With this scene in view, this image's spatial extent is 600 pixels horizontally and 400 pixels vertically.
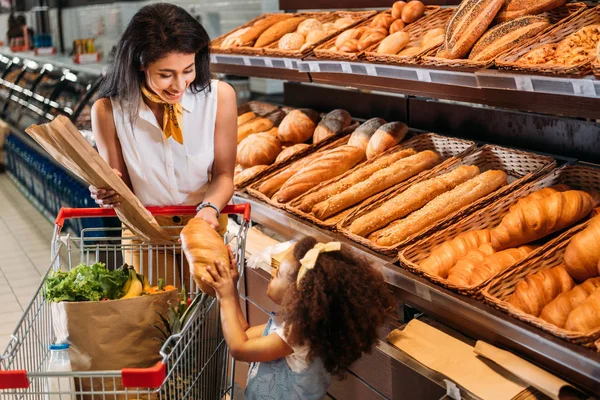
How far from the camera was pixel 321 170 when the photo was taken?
3242 mm

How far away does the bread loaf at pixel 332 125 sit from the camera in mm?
3719

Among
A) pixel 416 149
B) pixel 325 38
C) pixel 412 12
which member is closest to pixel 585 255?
pixel 416 149

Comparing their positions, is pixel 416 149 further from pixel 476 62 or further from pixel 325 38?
pixel 476 62

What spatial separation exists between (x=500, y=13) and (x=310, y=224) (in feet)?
3.51

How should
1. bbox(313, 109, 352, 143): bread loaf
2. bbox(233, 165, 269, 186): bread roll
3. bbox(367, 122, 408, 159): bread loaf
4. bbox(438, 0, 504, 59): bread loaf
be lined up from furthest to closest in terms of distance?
1. bbox(313, 109, 352, 143): bread loaf
2. bbox(233, 165, 269, 186): bread roll
3. bbox(367, 122, 408, 159): bread loaf
4. bbox(438, 0, 504, 59): bread loaf

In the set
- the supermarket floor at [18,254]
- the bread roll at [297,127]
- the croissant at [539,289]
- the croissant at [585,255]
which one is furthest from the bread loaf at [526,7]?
the supermarket floor at [18,254]

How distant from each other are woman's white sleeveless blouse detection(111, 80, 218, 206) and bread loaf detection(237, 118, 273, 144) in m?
1.40

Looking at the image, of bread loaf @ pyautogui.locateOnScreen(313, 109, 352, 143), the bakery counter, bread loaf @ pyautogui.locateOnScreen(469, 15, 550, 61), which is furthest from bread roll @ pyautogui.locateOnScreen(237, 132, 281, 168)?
bread loaf @ pyautogui.locateOnScreen(469, 15, 550, 61)

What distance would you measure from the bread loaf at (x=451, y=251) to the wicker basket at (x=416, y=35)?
0.71 m

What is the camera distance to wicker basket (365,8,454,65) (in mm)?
2822

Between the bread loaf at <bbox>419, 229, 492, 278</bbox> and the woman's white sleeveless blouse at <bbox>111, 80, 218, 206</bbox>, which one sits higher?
the woman's white sleeveless blouse at <bbox>111, 80, 218, 206</bbox>

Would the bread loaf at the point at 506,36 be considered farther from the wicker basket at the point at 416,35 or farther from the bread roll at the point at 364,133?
the bread roll at the point at 364,133

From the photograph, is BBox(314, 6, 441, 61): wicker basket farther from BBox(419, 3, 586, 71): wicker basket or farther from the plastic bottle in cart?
the plastic bottle in cart

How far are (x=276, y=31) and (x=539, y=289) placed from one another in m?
2.37
